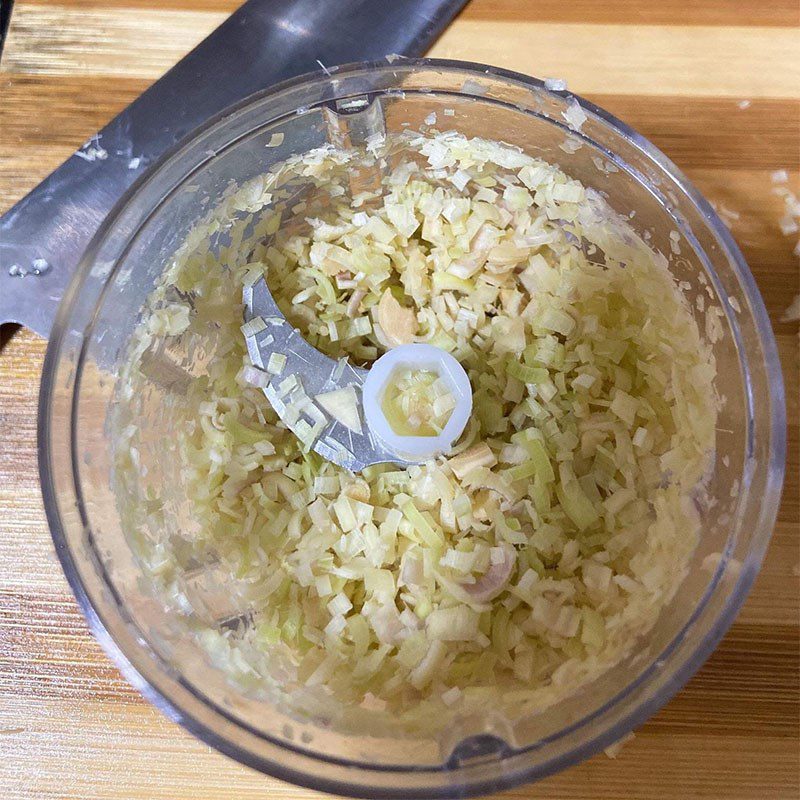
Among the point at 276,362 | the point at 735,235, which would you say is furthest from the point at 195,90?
the point at 735,235

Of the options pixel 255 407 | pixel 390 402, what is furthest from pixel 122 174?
pixel 390 402

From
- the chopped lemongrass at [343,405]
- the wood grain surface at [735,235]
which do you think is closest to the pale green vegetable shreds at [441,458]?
the chopped lemongrass at [343,405]

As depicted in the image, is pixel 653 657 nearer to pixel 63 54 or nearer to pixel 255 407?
pixel 255 407

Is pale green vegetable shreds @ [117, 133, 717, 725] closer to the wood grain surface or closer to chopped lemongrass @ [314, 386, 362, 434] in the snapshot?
chopped lemongrass @ [314, 386, 362, 434]

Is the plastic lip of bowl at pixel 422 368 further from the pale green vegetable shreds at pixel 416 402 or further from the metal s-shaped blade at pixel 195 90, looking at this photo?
the metal s-shaped blade at pixel 195 90

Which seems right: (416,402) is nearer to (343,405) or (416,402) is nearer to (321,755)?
(343,405)

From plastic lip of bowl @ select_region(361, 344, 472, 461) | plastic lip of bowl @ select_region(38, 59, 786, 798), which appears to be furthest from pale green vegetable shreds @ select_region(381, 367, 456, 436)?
plastic lip of bowl @ select_region(38, 59, 786, 798)
